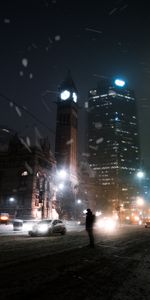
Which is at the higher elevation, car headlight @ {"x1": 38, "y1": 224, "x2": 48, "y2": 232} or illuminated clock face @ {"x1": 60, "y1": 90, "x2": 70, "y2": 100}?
illuminated clock face @ {"x1": 60, "y1": 90, "x2": 70, "y2": 100}

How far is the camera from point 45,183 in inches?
2566

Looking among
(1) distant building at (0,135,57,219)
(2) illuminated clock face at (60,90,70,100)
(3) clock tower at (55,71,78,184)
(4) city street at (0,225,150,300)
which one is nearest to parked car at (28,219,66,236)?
(4) city street at (0,225,150,300)

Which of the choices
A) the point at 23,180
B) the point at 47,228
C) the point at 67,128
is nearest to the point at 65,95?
the point at 67,128

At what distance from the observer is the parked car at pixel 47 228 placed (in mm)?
21614

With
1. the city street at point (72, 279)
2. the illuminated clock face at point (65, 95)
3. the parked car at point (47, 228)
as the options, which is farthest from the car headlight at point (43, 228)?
the illuminated clock face at point (65, 95)

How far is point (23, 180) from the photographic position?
60.0 m

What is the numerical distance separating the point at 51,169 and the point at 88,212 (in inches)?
2170

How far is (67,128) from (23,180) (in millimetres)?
43610

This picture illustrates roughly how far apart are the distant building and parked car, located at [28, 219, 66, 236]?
107 feet

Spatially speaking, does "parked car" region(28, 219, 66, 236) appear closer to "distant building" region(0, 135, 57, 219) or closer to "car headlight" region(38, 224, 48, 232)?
"car headlight" region(38, 224, 48, 232)

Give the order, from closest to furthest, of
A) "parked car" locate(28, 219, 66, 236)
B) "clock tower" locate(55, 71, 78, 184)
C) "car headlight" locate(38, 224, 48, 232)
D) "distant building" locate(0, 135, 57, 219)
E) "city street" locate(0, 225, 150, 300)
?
"city street" locate(0, 225, 150, 300), "parked car" locate(28, 219, 66, 236), "car headlight" locate(38, 224, 48, 232), "distant building" locate(0, 135, 57, 219), "clock tower" locate(55, 71, 78, 184)

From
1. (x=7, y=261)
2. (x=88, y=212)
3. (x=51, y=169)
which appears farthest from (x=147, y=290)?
(x=51, y=169)

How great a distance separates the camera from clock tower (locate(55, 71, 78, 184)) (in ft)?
314

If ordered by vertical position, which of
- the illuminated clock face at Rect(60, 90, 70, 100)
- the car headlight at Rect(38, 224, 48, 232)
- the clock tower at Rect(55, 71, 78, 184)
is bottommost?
the car headlight at Rect(38, 224, 48, 232)
